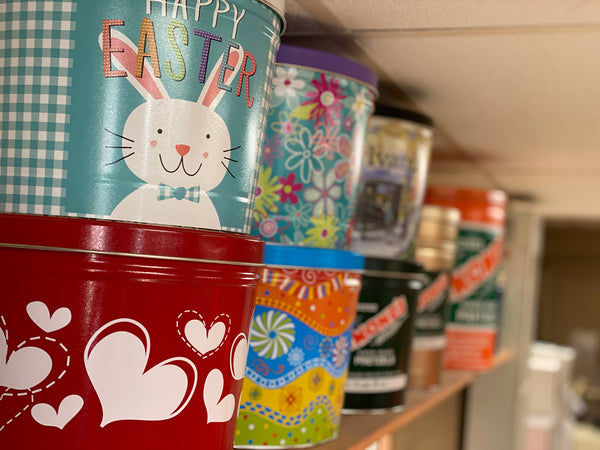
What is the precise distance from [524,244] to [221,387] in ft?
5.88

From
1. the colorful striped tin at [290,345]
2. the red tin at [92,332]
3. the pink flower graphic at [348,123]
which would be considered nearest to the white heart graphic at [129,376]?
the red tin at [92,332]

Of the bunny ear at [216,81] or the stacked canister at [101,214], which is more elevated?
the bunny ear at [216,81]

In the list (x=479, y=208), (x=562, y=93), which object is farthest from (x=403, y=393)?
(x=479, y=208)

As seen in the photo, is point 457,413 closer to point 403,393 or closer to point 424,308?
point 424,308

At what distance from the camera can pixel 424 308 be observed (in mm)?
1319

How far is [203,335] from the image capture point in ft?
1.82

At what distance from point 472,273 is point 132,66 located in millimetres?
1228

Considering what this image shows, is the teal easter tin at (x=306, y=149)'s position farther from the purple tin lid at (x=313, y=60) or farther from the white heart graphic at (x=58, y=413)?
the white heart graphic at (x=58, y=413)

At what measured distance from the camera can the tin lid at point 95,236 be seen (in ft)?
1.67

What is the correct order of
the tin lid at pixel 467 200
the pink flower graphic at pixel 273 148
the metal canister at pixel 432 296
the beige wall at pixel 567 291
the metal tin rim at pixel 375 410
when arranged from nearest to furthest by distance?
the pink flower graphic at pixel 273 148 < the metal tin rim at pixel 375 410 < the metal canister at pixel 432 296 < the tin lid at pixel 467 200 < the beige wall at pixel 567 291

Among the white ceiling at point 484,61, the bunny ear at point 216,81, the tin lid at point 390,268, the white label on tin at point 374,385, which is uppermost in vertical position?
the white ceiling at point 484,61

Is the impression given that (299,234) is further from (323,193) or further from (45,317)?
(45,317)

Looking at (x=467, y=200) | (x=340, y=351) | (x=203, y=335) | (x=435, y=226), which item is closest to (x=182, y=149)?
(x=203, y=335)

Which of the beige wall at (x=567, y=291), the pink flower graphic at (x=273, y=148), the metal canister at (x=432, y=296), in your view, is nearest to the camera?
the pink flower graphic at (x=273, y=148)
